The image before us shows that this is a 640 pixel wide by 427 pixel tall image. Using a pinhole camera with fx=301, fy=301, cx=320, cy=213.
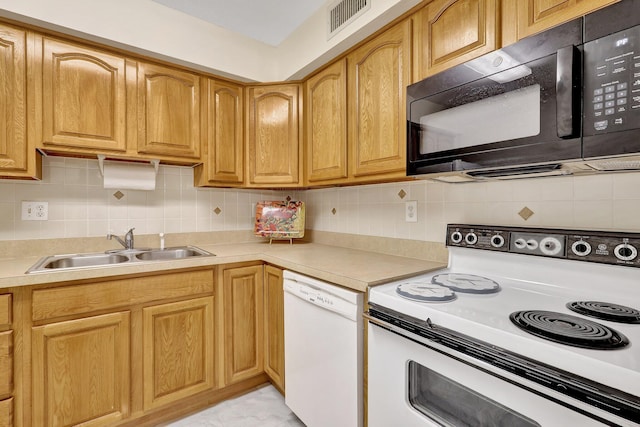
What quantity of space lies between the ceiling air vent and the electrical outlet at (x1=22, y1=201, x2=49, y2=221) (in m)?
1.92

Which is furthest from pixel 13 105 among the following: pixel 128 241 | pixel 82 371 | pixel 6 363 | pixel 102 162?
pixel 82 371

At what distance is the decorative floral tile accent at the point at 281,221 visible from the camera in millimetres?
2281

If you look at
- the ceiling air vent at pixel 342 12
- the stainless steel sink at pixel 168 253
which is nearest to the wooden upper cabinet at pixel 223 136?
the stainless steel sink at pixel 168 253

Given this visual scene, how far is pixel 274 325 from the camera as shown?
1.79m

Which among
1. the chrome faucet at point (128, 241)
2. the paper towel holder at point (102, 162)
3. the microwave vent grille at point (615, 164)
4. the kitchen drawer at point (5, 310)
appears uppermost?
the paper towel holder at point (102, 162)

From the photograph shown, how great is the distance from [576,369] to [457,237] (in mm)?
800

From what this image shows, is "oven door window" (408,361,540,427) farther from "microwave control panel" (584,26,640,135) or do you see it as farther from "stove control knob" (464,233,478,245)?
"microwave control panel" (584,26,640,135)

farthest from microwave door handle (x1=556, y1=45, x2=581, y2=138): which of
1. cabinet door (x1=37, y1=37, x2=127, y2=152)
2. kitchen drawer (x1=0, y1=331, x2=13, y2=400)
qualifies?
kitchen drawer (x1=0, y1=331, x2=13, y2=400)

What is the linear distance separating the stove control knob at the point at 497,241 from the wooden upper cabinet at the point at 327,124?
0.83 m

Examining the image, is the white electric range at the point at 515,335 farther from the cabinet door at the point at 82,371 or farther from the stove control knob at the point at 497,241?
the cabinet door at the point at 82,371

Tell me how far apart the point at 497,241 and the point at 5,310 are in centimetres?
205

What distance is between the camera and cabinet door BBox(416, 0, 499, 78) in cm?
112

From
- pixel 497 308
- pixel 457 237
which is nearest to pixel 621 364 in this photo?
pixel 497 308

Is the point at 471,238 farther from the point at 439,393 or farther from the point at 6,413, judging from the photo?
the point at 6,413
